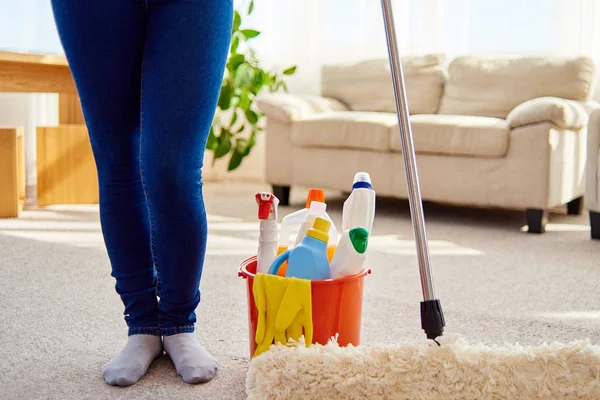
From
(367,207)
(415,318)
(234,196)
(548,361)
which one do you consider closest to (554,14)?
(234,196)

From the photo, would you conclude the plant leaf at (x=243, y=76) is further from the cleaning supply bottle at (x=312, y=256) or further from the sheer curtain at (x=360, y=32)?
the cleaning supply bottle at (x=312, y=256)

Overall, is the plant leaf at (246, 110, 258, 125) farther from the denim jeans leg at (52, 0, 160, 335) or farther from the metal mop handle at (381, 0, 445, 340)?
the metal mop handle at (381, 0, 445, 340)

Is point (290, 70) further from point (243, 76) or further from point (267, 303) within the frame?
point (267, 303)

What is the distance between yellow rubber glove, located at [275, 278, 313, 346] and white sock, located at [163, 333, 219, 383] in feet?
0.61

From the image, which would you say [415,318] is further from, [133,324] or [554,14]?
[554,14]

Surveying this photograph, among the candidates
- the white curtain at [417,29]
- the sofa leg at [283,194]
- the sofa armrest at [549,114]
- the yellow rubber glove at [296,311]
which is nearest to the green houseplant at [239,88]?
the white curtain at [417,29]

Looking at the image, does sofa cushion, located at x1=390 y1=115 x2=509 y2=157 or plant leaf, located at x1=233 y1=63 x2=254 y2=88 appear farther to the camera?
plant leaf, located at x1=233 y1=63 x2=254 y2=88

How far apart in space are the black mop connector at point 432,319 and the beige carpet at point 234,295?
10cm

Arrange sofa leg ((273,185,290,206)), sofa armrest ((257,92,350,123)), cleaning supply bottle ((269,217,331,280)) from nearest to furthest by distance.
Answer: cleaning supply bottle ((269,217,331,280)), sofa armrest ((257,92,350,123)), sofa leg ((273,185,290,206))

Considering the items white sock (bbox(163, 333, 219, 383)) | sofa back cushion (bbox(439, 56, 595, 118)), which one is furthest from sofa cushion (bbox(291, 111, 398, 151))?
white sock (bbox(163, 333, 219, 383))

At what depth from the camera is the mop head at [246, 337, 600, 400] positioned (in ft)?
3.18

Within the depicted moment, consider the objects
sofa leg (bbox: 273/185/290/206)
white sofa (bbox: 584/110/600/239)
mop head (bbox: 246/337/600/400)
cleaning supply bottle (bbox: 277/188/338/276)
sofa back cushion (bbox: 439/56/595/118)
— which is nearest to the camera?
mop head (bbox: 246/337/600/400)

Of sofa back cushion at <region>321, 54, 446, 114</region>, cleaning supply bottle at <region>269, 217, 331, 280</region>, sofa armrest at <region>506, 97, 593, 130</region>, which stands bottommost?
cleaning supply bottle at <region>269, 217, 331, 280</region>

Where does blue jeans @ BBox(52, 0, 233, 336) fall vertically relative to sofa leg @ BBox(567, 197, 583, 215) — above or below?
above
